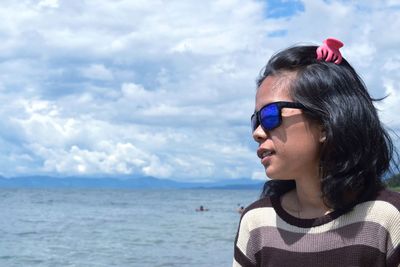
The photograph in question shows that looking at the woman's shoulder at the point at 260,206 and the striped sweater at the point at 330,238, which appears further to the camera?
the woman's shoulder at the point at 260,206

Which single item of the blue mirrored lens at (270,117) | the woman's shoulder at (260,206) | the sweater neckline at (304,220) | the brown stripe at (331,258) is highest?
the blue mirrored lens at (270,117)

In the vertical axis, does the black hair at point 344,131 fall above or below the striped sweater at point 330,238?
above

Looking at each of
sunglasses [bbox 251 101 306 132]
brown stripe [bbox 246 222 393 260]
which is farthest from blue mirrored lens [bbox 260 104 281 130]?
brown stripe [bbox 246 222 393 260]

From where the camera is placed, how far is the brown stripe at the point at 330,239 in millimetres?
2242

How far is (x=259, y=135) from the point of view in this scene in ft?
7.81

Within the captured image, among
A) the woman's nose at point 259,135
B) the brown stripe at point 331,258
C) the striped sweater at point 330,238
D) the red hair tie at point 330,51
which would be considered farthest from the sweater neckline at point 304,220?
the red hair tie at point 330,51

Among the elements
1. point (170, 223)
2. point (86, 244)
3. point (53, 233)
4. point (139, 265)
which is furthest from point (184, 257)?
point (170, 223)

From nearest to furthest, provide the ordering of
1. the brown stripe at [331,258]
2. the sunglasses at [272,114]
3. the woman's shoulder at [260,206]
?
the brown stripe at [331,258]
the sunglasses at [272,114]
the woman's shoulder at [260,206]

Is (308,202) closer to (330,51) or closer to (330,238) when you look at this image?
(330,238)

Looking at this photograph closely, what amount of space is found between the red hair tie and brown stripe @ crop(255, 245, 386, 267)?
→ 2.08ft

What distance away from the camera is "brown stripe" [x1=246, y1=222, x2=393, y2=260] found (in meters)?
2.24

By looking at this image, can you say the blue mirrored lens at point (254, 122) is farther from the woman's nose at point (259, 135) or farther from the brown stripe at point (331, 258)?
the brown stripe at point (331, 258)

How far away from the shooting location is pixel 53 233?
39094 mm

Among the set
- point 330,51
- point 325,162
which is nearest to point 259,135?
point 325,162
